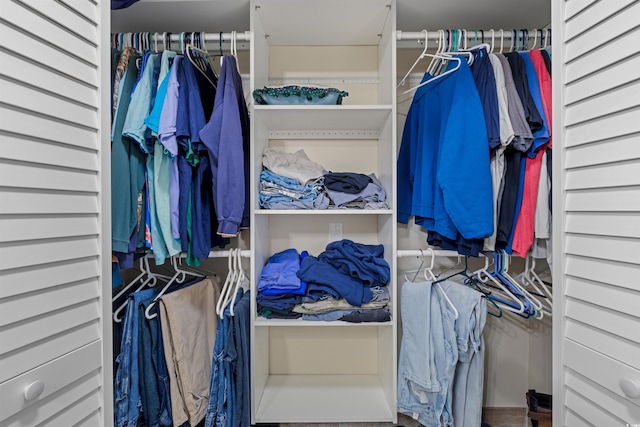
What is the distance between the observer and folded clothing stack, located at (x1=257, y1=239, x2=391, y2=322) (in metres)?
1.50

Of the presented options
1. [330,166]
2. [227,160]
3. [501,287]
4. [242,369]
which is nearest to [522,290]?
[501,287]

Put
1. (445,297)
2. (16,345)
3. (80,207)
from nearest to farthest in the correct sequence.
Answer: (16,345)
(80,207)
(445,297)

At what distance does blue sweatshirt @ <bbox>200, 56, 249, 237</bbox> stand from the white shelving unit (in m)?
0.17

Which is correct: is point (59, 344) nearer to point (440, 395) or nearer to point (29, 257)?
point (29, 257)

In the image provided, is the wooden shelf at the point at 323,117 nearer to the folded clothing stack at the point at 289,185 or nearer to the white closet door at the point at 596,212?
the folded clothing stack at the point at 289,185

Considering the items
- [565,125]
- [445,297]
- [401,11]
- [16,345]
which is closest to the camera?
[16,345]

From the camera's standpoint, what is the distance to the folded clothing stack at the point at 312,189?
5.10 feet

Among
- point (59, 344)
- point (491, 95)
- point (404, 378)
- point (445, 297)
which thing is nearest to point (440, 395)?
point (404, 378)

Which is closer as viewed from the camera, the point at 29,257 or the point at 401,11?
the point at 29,257

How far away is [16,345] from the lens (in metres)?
0.66

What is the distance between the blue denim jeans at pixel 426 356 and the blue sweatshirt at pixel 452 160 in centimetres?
31

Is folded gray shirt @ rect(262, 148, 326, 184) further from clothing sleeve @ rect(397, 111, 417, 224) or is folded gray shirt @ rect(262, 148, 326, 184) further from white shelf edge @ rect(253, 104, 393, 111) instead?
clothing sleeve @ rect(397, 111, 417, 224)

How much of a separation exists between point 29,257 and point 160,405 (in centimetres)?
105

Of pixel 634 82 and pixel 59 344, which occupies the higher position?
pixel 634 82
